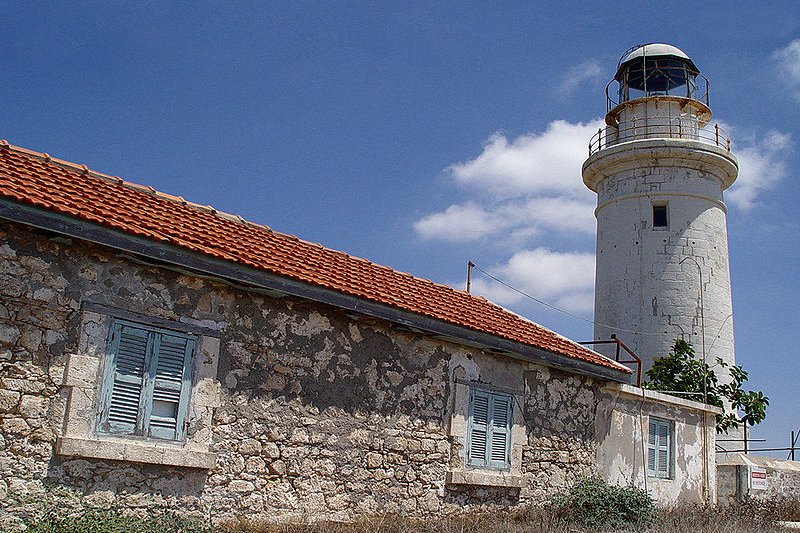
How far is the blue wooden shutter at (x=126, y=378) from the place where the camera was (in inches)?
298

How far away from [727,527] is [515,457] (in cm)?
284

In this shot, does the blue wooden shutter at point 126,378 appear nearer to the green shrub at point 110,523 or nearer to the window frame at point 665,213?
the green shrub at point 110,523

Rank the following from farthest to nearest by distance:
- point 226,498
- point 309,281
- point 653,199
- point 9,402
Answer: point 653,199 → point 309,281 → point 226,498 → point 9,402

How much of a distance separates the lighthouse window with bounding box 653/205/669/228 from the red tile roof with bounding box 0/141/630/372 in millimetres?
7691

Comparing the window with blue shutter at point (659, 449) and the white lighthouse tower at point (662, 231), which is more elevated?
the white lighthouse tower at point (662, 231)

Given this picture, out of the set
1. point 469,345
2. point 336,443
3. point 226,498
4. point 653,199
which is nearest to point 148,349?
point 226,498

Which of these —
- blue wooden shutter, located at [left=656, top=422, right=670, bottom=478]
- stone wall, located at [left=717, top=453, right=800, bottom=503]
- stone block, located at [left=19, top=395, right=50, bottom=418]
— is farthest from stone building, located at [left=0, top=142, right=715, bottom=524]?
stone wall, located at [left=717, top=453, right=800, bottom=503]

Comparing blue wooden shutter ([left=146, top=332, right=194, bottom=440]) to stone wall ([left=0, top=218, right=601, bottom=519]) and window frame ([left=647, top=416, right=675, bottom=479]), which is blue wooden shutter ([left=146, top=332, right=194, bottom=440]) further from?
window frame ([left=647, top=416, right=675, bottom=479])

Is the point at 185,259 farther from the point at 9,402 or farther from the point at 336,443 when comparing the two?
the point at 336,443

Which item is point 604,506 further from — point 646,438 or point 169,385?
point 169,385

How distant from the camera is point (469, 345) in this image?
10984 mm

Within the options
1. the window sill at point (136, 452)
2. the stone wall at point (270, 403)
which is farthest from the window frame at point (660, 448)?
the window sill at point (136, 452)

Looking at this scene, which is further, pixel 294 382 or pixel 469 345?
pixel 469 345

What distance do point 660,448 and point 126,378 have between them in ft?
A: 32.2
